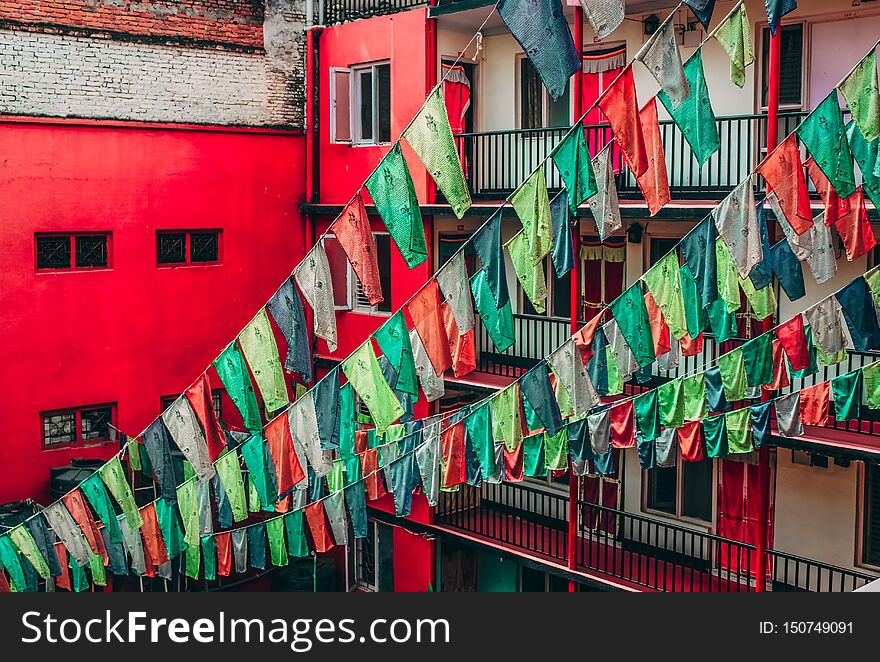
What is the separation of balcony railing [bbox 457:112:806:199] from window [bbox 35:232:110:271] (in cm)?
611

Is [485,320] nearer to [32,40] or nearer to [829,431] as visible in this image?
[829,431]

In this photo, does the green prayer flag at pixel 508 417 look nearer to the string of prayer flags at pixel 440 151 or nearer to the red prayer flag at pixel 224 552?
the string of prayer flags at pixel 440 151

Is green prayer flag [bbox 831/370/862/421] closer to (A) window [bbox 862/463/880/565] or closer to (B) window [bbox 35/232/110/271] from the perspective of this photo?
(A) window [bbox 862/463/880/565]

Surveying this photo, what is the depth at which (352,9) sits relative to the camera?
2120cm

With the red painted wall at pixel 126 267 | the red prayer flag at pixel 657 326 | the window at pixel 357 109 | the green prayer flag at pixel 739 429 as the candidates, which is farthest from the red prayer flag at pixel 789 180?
the red painted wall at pixel 126 267

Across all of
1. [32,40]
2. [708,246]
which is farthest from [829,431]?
[32,40]

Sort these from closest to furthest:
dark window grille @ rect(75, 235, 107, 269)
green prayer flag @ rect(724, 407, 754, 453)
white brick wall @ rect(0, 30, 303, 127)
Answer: green prayer flag @ rect(724, 407, 754, 453), white brick wall @ rect(0, 30, 303, 127), dark window grille @ rect(75, 235, 107, 269)

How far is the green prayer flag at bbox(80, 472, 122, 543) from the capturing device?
15.5 meters

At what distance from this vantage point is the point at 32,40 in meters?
17.8

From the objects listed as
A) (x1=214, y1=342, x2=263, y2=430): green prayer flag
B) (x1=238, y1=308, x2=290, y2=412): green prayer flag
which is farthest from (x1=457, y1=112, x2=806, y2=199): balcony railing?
(x1=214, y1=342, x2=263, y2=430): green prayer flag

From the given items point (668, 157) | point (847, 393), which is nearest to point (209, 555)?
point (847, 393)

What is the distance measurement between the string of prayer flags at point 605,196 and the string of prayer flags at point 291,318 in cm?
365

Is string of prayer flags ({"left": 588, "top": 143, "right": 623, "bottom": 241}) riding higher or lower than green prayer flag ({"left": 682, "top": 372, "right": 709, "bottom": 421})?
higher

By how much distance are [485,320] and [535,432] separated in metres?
2.11
